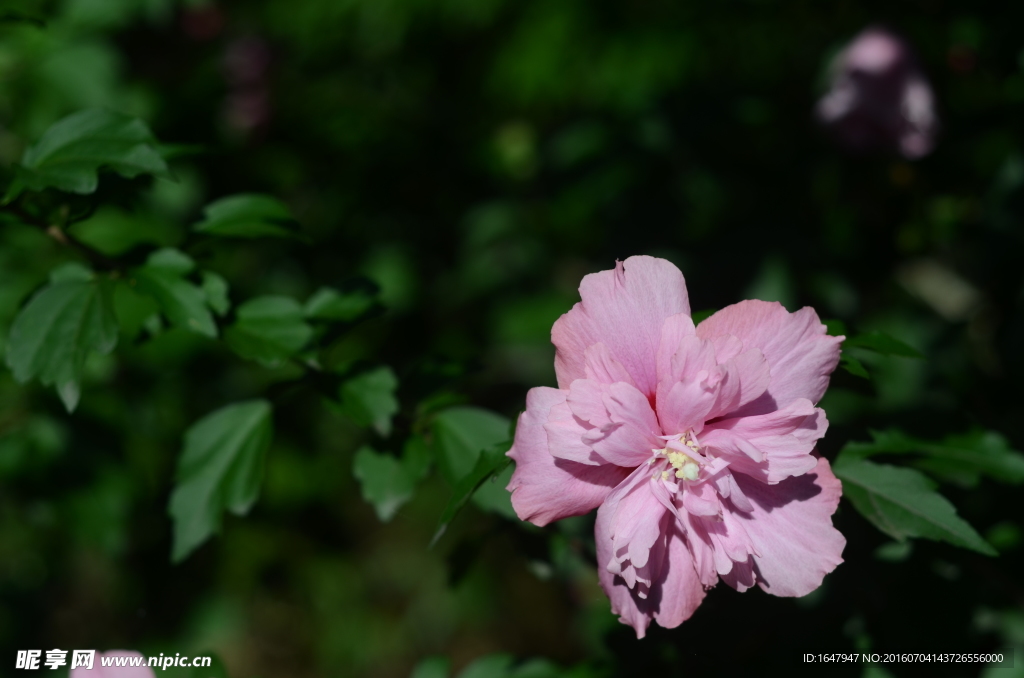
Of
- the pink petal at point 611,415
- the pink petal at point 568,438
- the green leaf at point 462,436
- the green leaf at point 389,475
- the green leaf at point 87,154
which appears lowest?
the green leaf at point 389,475

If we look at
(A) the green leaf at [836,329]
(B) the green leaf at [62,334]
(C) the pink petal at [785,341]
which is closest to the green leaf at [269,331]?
(B) the green leaf at [62,334]

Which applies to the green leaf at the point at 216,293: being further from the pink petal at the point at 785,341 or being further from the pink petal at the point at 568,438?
the pink petal at the point at 785,341

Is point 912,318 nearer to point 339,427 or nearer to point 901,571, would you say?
point 901,571

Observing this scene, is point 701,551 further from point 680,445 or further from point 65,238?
point 65,238

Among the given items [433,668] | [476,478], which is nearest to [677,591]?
[476,478]

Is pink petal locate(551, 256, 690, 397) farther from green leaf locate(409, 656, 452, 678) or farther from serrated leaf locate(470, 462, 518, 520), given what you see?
green leaf locate(409, 656, 452, 678)

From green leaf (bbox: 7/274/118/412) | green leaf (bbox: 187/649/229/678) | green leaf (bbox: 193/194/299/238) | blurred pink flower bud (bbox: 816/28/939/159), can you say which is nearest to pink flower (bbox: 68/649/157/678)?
green leaf (bbox: 187/649/229/678)

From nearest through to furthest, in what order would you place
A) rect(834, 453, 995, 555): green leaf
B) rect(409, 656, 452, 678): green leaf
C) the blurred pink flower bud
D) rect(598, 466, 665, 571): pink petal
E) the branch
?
rect(598, 466, 665, 571): pink petal → rect(834, 453, 995, 555): green leaf → the branch → rect(409, 656, 452, 678): green leaf → the blurred pink flower bud
